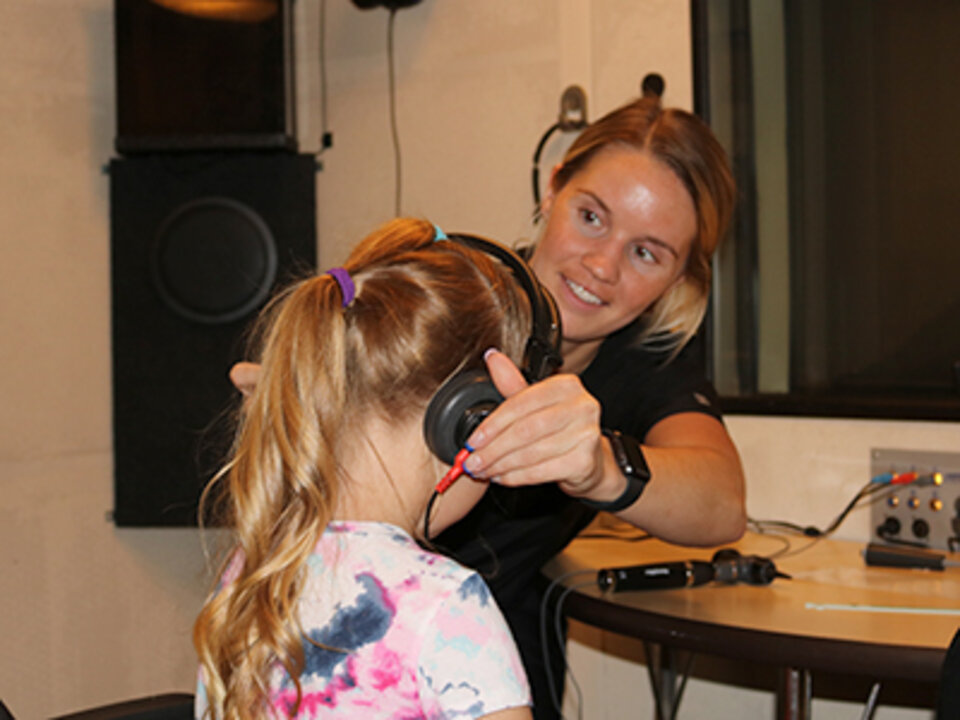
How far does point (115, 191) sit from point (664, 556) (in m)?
1.53

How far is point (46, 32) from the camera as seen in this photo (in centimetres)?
232

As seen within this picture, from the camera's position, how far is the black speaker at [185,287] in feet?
7.68

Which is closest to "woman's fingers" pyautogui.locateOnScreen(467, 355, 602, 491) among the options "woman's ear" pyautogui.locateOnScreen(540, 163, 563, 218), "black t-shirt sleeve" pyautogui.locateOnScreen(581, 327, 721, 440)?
"black t-shirt sleeve" pyautogui.locateOnScreen(581, 327, 721, 440)

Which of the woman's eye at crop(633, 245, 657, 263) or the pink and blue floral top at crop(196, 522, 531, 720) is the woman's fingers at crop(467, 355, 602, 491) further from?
the woman's eye at crop(633, 245, 657, 263)

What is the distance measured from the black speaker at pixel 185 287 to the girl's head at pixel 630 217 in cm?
98

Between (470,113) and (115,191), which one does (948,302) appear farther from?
(115,191)

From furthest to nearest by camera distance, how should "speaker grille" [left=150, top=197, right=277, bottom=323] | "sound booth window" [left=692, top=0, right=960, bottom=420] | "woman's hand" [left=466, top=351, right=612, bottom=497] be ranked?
"speaker grille" [left=150, top=197, right=277, bottom=323] < "sound booth window" [left=692, top=0, right=960, bottom=420] < "woman's hand" [left=466, top=351, right=612, bottom=497]

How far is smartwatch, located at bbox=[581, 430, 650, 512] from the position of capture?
1.10 m

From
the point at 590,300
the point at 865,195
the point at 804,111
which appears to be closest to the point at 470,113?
the point at 804,111

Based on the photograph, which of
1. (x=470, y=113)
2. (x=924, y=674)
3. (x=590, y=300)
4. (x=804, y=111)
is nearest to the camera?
(x=924, y=674)

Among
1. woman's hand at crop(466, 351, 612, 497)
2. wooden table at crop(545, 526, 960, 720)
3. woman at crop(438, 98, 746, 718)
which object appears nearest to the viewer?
woman's hand at crop(466, 351, 612, 497)

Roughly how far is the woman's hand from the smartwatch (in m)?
0.14

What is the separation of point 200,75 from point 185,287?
1.58 feet

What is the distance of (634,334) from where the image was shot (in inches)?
64.6
